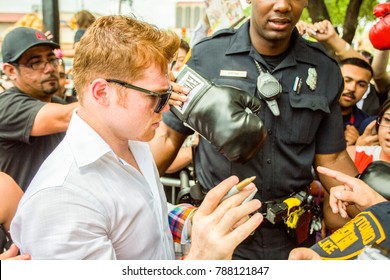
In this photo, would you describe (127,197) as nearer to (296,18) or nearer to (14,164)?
(296,18)

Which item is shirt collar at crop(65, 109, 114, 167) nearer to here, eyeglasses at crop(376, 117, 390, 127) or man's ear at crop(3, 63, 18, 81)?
man's ear at crop(3, 63, 18, 81)

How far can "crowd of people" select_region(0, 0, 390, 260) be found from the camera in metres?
1.13

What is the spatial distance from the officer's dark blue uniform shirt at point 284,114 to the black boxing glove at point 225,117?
30cm

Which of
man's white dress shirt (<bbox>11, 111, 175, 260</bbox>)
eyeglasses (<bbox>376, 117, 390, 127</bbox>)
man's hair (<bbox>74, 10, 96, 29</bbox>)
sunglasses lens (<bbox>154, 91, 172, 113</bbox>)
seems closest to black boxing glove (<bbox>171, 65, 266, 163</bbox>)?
sunglasses lens (<bbox>154, 91, 172, 113</bbox>)

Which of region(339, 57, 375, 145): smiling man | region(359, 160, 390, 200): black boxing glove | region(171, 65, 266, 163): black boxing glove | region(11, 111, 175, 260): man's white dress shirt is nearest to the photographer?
region(11, 111, 175, 260): man's white dress shirt

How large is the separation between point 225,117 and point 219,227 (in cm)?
57

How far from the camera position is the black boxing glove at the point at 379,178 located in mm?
1659

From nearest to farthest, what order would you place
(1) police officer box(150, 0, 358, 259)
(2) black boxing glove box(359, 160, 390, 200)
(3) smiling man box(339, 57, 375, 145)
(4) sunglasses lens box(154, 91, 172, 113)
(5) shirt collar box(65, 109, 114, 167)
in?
1. (5) shirt collar box(65, 109, 114, 167)
2. (4) sunglasses lens box(154, 91, 172, 113)
3. (2) black boxing glove box(359, 160, 390, 200)
4. (1) police officer box(150, 0, 358, 259)
5. (3) smiling man box(339, 57, 375, 145)

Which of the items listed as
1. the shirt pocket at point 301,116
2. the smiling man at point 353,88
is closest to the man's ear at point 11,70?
the shirt pocket at point 301,116

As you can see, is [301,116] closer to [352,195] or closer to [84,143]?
[352,195]

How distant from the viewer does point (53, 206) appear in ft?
3.53

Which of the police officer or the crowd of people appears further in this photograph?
the police officer

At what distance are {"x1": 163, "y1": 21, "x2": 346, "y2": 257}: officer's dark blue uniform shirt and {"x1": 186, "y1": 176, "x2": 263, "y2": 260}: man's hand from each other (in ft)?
2.55

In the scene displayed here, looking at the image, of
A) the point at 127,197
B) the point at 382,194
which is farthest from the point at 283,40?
the point at 127,197
